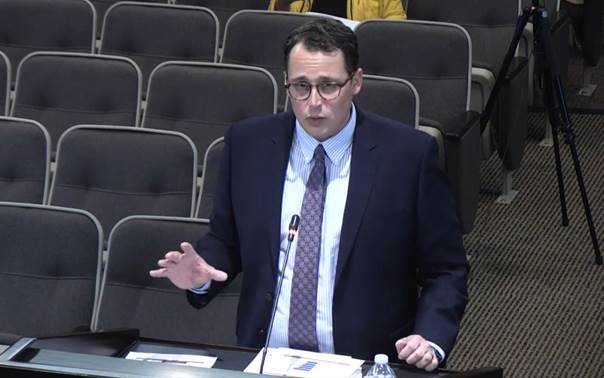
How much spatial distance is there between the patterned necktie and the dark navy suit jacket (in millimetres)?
42

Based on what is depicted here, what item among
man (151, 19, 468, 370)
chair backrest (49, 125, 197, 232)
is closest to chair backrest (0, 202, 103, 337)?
chair backrest (49, 125, 197, 232)

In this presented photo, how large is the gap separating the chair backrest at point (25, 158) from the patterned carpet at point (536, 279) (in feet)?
4.37

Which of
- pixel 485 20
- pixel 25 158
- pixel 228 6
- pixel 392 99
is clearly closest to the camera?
pixel 25 158

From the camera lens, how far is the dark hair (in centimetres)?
210

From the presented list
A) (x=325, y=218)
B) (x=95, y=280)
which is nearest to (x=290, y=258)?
(x=325, y=218)

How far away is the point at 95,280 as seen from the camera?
9.95ft

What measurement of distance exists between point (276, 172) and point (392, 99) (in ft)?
5.08

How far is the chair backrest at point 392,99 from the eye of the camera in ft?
12.2

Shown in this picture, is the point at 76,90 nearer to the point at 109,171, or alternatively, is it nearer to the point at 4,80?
the point at 4,80

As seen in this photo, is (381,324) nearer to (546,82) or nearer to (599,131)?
(546,82)

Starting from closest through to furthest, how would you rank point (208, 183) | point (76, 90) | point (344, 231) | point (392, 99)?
point (344, 231), point (208, 183), point (392, 99), point (76, 90)

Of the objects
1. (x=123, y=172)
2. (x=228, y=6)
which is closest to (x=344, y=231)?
(x=123, y=172)

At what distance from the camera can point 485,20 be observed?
475cm

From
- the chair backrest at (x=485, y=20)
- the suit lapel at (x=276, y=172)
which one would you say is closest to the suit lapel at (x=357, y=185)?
the suit lapel at (x=276, y=172)
